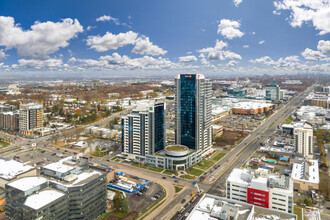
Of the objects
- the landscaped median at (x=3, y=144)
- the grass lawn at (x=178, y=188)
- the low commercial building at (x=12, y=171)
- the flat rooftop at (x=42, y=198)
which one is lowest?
the grass lawn at (x=178, y=188)

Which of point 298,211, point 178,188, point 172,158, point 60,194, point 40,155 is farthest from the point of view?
point 40,155

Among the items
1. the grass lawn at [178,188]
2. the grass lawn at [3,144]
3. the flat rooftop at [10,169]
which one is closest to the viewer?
the flat rooftop at [10,169]

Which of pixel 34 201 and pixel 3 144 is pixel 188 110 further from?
pixel 3 144

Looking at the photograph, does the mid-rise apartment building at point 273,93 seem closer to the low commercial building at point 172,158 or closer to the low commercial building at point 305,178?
the low commercial building at point 305,178

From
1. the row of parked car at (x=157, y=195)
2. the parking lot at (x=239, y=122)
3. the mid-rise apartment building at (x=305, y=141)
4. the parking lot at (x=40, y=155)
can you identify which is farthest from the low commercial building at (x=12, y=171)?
the parking lot at (x=239, y=122)

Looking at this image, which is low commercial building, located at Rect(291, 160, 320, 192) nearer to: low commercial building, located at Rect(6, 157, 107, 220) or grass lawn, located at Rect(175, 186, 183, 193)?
grass lawn, located at Rect(175, 186, 183, 193)

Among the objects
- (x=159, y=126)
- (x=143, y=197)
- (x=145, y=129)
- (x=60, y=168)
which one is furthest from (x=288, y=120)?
(x=60, y=168)

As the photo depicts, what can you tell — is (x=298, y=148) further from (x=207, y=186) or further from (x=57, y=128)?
(x=57, y=128)
